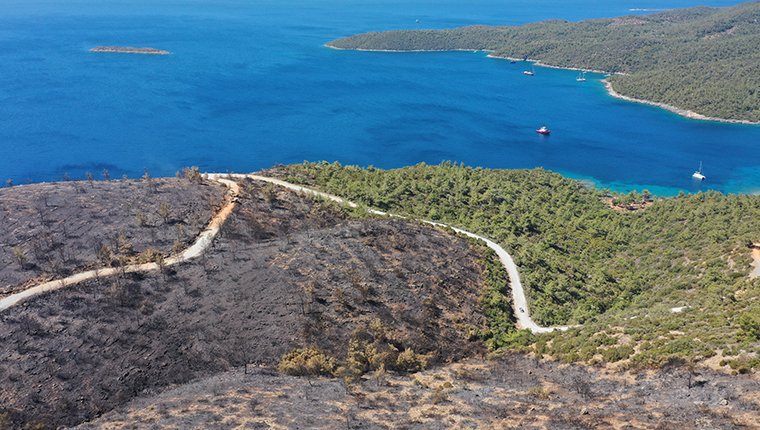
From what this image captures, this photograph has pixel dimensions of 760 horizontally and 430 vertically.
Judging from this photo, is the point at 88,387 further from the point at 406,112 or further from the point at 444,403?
the point at 406,112

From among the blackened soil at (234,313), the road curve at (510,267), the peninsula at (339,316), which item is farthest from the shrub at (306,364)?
the road curve at (510,267)

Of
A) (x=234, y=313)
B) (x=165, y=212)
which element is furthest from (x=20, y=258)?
(x=234, y=313)

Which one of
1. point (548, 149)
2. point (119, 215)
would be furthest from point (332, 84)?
point (119, 215)

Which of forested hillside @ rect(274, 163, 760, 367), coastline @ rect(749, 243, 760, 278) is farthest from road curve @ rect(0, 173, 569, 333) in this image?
coastline @ rect(749, 243, 760, 278)

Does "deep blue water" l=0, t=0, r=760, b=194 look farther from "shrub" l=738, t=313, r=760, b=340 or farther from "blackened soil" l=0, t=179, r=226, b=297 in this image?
"shrub" l=738, t=313, r=760, b=340

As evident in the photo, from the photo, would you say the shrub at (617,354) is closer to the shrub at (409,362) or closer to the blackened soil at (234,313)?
the blackened soil at (234,313)
